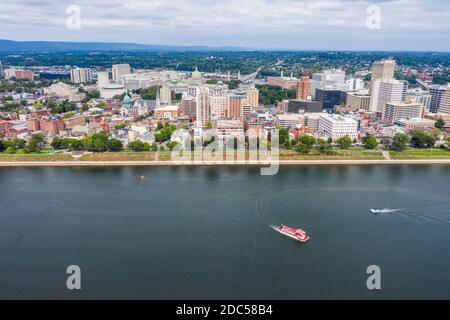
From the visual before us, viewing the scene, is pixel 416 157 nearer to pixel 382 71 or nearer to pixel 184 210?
pixel 184 210

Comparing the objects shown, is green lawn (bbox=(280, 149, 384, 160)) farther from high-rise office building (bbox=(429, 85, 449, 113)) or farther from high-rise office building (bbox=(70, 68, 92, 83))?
high-rise office building (bbox=(70, 68, 92, 83))

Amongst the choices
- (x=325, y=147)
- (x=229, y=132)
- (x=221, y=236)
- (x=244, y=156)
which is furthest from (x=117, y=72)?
(x=221, y=236)

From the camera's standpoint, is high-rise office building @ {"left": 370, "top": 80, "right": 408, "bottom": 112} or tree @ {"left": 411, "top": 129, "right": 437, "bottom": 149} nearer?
tree @ {"left": 411, "top": 129, "right": 437, "bottom": 149}

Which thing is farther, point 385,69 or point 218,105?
point 385,69

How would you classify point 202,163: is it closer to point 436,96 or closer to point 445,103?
point 445,103

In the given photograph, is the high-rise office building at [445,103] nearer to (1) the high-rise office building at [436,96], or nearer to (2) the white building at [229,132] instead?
(1) the high-rise office building at [436,96]

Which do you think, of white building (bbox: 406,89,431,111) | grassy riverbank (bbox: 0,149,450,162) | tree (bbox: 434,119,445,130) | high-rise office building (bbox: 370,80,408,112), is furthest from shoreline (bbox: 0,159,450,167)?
white building (bbox: 406,89,431,111)
